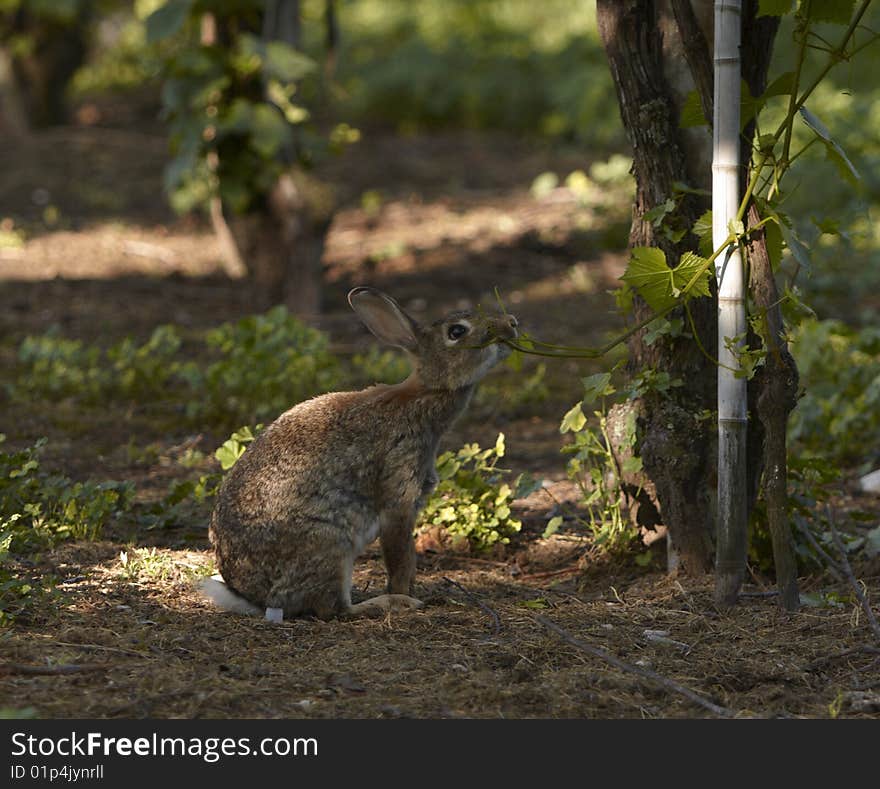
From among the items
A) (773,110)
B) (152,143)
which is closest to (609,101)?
(773,110)

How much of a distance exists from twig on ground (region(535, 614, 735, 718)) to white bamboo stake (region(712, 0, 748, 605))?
717mm

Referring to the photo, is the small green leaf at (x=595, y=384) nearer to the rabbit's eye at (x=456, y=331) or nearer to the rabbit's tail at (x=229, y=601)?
the rabbit's eye at (x=456, y=331)

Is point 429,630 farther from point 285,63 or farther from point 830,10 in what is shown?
point 285,63

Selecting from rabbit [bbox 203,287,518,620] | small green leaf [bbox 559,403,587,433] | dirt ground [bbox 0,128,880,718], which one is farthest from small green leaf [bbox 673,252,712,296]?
dirt ground [bbox 0,128,880,718]

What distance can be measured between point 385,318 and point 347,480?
709mm

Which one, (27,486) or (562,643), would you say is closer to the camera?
(562,643)

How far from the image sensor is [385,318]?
530 cm

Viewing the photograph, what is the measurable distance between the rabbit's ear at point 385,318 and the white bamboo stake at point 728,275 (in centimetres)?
128

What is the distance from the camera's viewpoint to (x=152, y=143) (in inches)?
622

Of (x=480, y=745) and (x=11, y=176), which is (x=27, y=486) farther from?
(x=11, y=176)

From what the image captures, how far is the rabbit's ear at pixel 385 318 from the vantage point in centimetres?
521

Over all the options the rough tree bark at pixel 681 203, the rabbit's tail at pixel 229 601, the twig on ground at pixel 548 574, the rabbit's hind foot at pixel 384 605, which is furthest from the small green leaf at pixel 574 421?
the rabbit's tail at pixel 229 601

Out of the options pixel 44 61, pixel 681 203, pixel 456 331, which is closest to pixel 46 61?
pixel 44 61

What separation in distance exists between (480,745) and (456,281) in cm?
752
